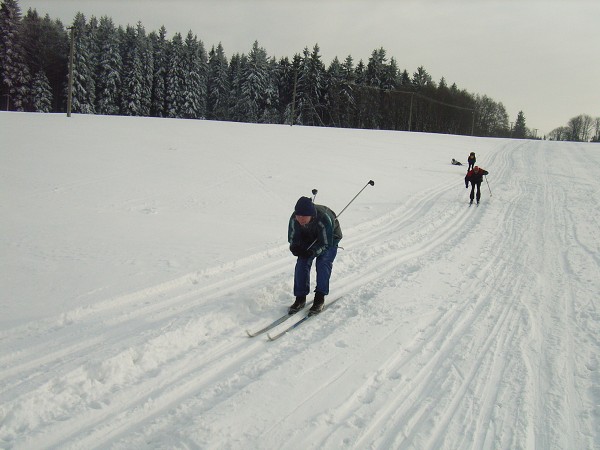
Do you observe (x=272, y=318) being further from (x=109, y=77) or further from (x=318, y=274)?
(x=109, y=77)

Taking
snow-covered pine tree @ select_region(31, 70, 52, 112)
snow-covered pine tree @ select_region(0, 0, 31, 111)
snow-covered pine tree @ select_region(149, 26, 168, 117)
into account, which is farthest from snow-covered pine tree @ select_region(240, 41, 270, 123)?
snow-covered pine tree @ select_region(0, 0, 31, 111)

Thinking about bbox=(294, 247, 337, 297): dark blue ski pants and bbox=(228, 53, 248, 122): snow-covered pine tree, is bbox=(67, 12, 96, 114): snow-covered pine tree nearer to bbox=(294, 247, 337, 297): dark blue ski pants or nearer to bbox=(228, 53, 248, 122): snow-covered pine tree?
bbox=(228, 53, 248, 122): snow-covered pine tree

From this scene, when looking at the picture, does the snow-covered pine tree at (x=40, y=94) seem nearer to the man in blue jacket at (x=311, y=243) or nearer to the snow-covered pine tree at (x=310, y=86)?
the snow-covered pine tree at (x=310, y=86)

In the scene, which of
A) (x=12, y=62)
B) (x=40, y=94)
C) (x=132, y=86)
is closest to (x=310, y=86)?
(x=132, y=86)

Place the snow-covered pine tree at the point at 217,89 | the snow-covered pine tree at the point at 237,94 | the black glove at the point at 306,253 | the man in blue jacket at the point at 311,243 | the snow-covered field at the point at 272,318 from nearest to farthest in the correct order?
1. the snow-covered field at the point at 272,318
2. the man in blue jacket at the point at 311,243
3. the black glove at the point at 306,253
4. the snow-covered pine tree at the point at 237,94
5. the snow-covered pine tree at the point at 217,89

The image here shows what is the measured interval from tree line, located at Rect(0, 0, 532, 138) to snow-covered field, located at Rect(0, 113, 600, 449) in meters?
45.9

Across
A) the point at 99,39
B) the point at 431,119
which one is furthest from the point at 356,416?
the point at 431,119

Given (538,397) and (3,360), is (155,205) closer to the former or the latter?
(3,360)

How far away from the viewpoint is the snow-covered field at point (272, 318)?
340cm

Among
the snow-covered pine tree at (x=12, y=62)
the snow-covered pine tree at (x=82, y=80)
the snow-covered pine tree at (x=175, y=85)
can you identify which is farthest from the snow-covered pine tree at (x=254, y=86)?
the snow-covered pine tree at (x=12, y=62)

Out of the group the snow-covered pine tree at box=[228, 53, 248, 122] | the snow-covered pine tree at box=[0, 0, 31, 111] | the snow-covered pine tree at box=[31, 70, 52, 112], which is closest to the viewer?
the snow-covered pine tree at box=[0, 0, 31, 111]

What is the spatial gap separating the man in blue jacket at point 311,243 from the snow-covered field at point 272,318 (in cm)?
36

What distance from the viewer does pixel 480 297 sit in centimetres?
610

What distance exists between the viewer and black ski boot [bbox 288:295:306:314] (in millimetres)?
5543
